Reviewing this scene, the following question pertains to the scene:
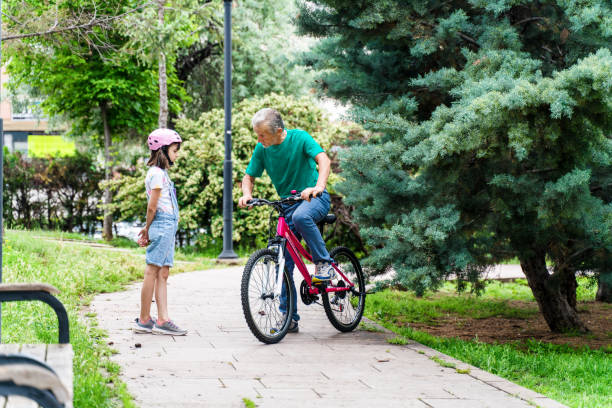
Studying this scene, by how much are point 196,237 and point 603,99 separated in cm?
1206

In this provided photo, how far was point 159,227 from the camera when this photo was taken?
5941mm

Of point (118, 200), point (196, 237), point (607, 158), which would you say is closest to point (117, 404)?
point (607, 158)

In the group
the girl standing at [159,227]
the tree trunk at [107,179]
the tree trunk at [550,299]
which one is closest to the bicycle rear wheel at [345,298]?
the girl standing at [159,227]

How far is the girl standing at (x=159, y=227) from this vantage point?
19.2 feet

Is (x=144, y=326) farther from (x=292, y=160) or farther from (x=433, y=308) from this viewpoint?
(x=433, y=308)

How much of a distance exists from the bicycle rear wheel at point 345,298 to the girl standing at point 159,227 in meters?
1.33

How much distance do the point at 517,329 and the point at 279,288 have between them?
128 inches

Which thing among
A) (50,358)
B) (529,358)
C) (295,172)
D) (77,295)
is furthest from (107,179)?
(50,358)

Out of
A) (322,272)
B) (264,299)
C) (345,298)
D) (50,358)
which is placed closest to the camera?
(50,358)

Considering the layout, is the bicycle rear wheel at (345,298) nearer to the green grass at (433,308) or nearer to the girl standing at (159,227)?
the green grass at (433,308)

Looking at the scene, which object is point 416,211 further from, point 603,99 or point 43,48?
point 43,48

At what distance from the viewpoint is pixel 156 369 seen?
4.68 metres

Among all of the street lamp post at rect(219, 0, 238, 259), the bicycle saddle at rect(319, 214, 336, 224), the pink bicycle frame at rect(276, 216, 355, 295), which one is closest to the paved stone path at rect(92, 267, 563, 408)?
the pink bicycle frame at rect(276, 216, 355, 295)

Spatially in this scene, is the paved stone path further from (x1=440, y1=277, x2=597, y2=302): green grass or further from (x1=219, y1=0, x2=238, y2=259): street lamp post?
(x1=219, y1=0, x2=238, y2=259): street lamp post
